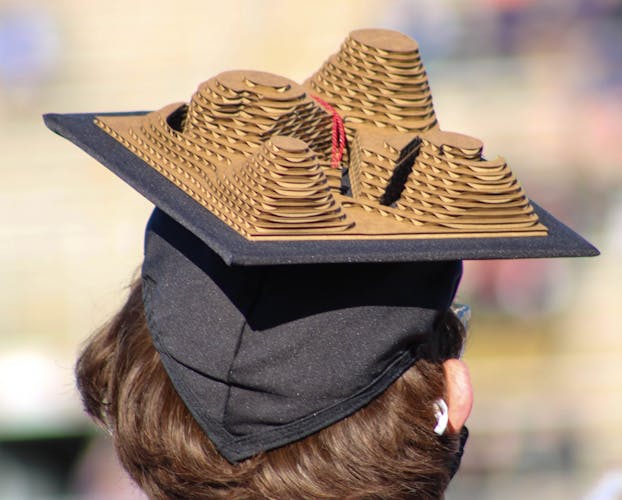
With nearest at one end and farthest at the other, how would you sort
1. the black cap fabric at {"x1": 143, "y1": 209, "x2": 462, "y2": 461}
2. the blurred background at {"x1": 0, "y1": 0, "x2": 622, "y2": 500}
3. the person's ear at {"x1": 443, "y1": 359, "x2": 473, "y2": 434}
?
the black cap fabric at {"x1": 143, "y1": 209, "x2": 462, "y2": 461} < the person's ear at {"x1": 443, "y1": 359, "x2": 473, "y2": 434} < the blurred background at {"x1": 0, "y1": 0, "x2": 622, "y2": 500}

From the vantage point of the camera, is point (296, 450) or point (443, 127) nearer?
point (296, 450)

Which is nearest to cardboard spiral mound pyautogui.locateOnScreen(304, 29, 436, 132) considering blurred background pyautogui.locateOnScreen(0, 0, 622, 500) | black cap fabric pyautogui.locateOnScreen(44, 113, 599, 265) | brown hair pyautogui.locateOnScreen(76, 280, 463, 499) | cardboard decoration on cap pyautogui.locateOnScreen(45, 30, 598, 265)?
cardboard decoration on cap pyautogui.locateOnScreen(45, 30, 598, 265)

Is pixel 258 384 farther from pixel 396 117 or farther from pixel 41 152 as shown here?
pixel 41 152

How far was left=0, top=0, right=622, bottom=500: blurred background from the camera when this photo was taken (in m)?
7.38

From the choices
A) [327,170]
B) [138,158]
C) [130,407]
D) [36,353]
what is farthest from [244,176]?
[36,353]

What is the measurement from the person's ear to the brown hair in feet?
0.06

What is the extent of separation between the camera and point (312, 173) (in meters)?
1.19

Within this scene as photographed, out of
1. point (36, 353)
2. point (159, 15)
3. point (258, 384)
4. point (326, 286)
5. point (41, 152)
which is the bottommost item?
point (36, 353)

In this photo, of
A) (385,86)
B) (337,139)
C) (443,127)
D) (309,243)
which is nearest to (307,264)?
(309,243)

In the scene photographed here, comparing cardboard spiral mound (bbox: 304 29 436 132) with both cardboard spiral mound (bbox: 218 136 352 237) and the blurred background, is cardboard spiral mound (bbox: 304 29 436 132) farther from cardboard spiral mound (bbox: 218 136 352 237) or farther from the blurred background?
the blurred background

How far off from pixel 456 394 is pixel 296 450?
0.25m

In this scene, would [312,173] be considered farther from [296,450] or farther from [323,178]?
[296,450]

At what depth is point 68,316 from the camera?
7633 mm

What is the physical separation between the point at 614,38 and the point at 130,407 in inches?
307
